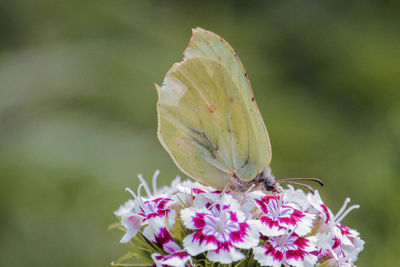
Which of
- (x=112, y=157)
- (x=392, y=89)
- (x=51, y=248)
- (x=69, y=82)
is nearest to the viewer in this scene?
(x=51, y=248)

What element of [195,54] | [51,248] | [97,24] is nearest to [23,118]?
[51,248]

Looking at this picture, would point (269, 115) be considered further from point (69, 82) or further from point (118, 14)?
point (118, 14)

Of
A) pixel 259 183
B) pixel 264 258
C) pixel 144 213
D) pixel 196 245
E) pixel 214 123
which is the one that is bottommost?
pixel 264 258

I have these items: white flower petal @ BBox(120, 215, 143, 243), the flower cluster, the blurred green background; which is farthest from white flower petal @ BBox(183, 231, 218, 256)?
the blurred green background

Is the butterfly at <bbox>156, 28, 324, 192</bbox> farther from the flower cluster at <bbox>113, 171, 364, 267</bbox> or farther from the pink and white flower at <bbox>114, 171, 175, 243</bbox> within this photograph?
the pink and white flower at <bbox>114, 171, 175, 243</bbox>

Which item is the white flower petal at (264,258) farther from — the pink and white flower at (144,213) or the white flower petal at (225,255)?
the pink and white flower at (144,213)

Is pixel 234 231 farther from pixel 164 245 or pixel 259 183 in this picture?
pixel 259 183

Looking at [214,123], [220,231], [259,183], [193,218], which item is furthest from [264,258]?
[214,123]
